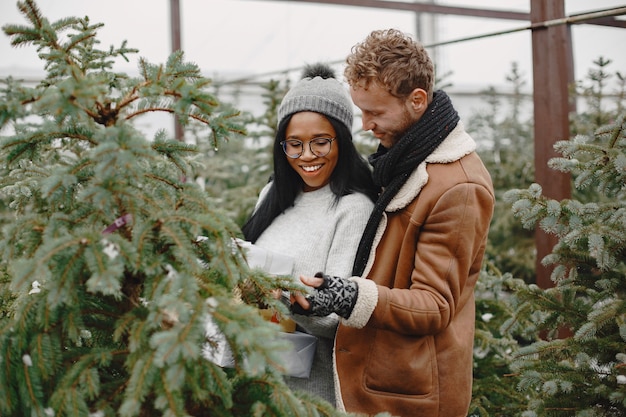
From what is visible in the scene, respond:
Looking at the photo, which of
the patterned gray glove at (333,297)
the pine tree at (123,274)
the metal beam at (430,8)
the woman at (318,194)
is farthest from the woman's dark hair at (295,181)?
the metal beam at (430,8)

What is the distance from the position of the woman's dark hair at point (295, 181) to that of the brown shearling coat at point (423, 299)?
357 mm

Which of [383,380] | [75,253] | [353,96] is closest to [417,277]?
[383,380]

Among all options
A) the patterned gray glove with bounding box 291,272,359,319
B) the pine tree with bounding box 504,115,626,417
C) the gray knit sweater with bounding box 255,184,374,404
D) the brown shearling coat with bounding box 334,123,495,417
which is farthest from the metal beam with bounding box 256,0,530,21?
the patterned gray glove with bounding box 291,272,359,319

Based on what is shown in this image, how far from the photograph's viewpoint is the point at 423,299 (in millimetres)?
1959

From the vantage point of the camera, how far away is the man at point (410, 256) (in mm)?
1980

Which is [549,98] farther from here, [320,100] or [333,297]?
[333,297]

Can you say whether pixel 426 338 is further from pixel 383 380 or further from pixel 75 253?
pixel 75 253

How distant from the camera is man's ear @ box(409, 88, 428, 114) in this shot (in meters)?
2.16

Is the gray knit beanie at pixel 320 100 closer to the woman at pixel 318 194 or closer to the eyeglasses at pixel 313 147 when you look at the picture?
the woman at pixel 318 194

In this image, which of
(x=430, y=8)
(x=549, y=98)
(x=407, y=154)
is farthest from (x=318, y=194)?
(x=430, y=8)

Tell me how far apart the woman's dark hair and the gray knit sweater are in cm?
7

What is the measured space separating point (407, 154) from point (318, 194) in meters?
0.56

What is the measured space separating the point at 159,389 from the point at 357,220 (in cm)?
120

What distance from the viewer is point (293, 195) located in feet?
8.83
